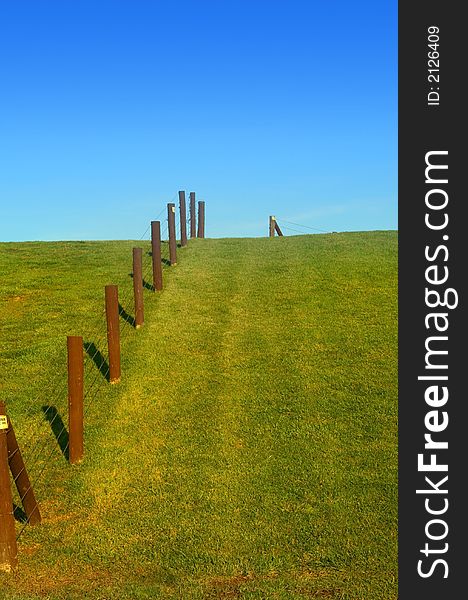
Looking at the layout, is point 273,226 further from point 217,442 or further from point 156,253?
point 217,442

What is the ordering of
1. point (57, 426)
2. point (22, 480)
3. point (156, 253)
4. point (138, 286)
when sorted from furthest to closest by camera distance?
1. point (156, 253)
2. point (138, 286)
3. point (57, 426)
4. point (22, 480)

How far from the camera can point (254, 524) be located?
9.64m

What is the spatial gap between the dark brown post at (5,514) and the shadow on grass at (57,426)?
3.28 meters

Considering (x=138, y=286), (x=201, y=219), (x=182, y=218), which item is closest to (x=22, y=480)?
(x=138, y=286)

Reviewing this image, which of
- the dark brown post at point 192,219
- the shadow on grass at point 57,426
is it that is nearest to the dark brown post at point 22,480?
the shadow on grass at point 57,426

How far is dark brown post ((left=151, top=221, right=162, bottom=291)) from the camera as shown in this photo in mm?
20891

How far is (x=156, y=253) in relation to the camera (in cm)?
2091

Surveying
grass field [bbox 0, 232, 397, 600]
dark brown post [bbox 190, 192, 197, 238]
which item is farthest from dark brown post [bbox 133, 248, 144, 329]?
dark brown post [bbox 190, 192, 197, 238]

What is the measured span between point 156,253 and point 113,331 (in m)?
6.67

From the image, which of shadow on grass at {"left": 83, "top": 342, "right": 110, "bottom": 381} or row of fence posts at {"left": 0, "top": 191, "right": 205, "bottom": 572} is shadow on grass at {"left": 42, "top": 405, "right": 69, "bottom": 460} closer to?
row of fence posts at {"left": 0, "top": 191, "right": 205, "bottom": 572}

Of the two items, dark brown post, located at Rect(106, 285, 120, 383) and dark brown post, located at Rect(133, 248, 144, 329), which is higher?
dark brown post, located at Rect(133, 248, 144, 329)

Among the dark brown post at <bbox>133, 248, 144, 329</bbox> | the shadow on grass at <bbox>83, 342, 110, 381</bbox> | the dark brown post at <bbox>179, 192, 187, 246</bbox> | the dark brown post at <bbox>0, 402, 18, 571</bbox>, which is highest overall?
the dark brown post at <bbox>179, 192, 187, 246</bbox>

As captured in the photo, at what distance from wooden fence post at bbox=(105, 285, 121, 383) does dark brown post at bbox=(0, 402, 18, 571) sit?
5928mm

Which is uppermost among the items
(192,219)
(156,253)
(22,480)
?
(192,219)
